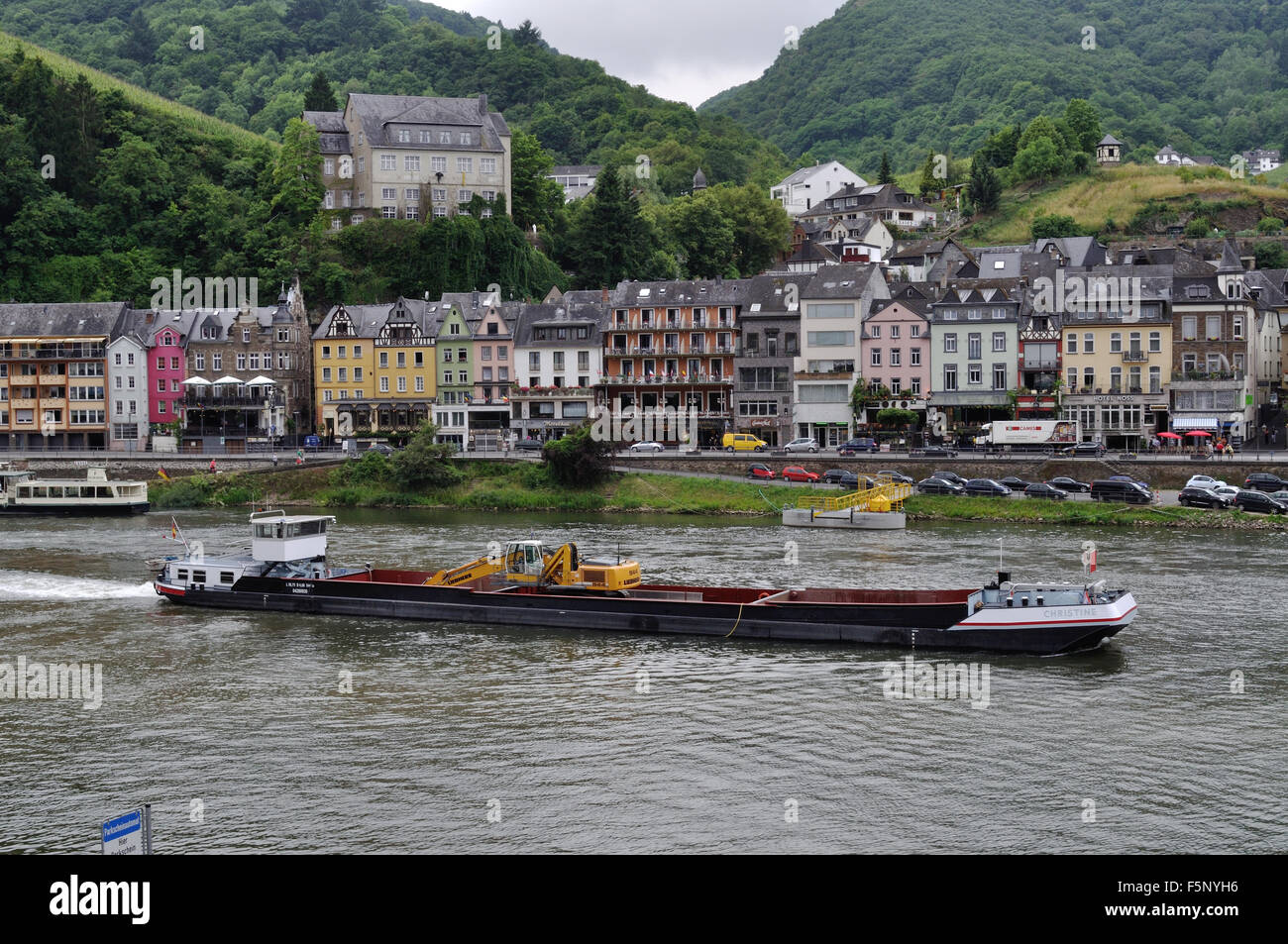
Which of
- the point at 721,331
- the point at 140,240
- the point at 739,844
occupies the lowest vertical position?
the point at 739,844

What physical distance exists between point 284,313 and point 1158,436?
66.3 metres

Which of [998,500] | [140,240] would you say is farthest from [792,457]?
[140,240]

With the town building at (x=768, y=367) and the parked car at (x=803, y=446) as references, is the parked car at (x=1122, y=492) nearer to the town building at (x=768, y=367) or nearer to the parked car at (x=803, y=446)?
the parked car at (x=803, y=446)

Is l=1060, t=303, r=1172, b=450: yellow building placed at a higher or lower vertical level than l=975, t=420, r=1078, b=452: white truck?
higher

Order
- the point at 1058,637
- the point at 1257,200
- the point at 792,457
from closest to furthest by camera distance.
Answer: the point at 1058,637 < the point at 792,457 < the point at 1257,200

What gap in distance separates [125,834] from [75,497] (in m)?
71.6

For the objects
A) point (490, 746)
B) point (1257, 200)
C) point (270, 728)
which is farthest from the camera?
point (1257, 200)

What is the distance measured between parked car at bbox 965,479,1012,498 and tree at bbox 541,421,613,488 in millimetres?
21894

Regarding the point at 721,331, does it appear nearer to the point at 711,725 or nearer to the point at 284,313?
the point at 284,313

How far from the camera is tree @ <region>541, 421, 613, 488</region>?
7925 cm

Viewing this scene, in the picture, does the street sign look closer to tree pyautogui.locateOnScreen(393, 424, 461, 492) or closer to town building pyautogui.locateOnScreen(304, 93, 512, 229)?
tree pyautogui.locateOnScreen(393, 424, 461, 492)

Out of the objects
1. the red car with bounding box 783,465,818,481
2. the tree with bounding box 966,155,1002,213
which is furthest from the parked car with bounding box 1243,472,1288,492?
the tree with bounding box 966,155,1002,213

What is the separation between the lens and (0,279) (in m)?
115

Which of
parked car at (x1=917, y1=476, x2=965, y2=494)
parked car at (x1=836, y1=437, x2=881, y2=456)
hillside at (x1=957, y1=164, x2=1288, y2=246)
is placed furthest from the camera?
hillside at (x1=957, y1=164, x2=1288, y2=246)
